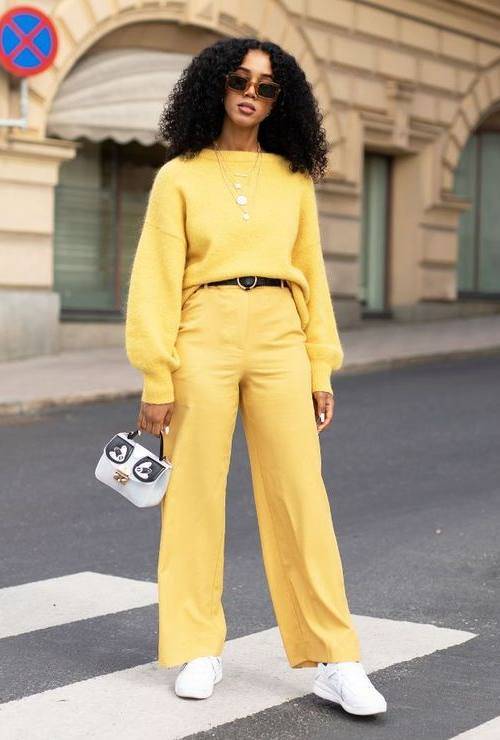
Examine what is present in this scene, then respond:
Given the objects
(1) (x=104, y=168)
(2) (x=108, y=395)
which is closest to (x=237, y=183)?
(2) (x=108, y=395)

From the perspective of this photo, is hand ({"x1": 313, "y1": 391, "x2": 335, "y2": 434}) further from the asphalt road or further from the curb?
the curb

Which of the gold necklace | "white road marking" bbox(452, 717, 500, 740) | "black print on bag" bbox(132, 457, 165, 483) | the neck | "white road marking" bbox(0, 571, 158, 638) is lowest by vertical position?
"white road marking" bbox(452, 717, 500, 740)

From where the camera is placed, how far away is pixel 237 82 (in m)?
4.36

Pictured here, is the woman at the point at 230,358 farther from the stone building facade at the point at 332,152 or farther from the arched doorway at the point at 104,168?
the arched doorway at the point at 104,168

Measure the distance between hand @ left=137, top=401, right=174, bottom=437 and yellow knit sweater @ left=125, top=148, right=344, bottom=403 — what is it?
0.02m

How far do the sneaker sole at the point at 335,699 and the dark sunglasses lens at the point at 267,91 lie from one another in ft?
5.77

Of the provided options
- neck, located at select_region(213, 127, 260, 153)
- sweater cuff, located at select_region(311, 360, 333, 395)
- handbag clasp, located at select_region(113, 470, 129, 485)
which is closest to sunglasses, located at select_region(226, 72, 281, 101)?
neck, located at select_region(213, 127, 260, 153)

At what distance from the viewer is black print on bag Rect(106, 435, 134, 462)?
436 cm

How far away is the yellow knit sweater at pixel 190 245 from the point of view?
429 cm

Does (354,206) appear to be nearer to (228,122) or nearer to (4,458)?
(4,458)

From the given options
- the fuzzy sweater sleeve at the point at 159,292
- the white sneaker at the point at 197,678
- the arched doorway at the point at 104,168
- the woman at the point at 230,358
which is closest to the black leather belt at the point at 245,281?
the woman at the point at 230,358

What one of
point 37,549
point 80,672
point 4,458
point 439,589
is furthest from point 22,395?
point 80,672

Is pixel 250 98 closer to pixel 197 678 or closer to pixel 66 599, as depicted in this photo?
pixel 197 678

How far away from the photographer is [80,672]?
469 cm
